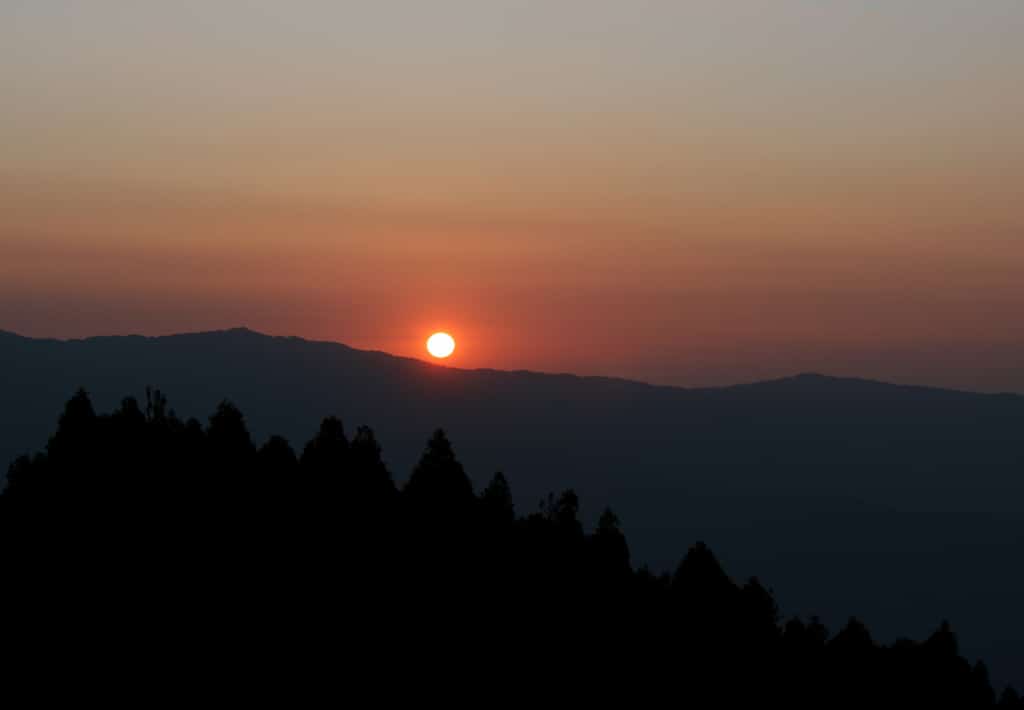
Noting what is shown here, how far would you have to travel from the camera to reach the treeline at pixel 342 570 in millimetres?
42250

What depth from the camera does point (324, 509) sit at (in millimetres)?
47312

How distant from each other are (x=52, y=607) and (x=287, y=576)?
271 inches

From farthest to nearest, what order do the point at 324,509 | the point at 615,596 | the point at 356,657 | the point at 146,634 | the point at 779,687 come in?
the point at 779,687 → the point at 615,596 → the point at 324,509 → the point at 356,657 → the point at 146,634

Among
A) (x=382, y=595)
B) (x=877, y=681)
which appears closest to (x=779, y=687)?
(x=877, y=681)

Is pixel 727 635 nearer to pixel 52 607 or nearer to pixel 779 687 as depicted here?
pixel 779 687

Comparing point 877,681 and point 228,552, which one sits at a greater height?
point 228,552

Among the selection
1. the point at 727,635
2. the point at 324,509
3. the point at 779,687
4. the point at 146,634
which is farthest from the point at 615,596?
the point at 146,634

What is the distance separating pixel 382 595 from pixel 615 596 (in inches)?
461

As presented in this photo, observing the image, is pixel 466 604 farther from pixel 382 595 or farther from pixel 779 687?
pixel 779 687

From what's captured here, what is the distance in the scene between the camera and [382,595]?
150ft

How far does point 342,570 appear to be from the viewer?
45938 mm

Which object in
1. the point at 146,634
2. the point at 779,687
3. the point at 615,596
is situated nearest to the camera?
the point at 146,634

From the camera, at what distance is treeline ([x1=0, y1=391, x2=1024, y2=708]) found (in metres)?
42.2

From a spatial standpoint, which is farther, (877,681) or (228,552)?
(877,681)
